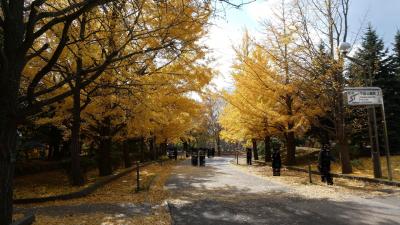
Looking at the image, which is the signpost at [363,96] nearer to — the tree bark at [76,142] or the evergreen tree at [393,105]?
the tree bark at [76,142]

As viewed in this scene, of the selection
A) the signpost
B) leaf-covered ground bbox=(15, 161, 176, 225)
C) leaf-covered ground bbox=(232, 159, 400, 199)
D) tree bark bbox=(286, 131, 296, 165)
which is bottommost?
leaf-covered ground bbox=(15, 161, 176, 225)

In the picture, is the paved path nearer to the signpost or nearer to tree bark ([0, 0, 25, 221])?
tree bark ([0, 0, 25, 221])

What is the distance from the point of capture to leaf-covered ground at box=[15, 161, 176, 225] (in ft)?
26.3

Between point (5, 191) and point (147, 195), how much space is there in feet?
17.3

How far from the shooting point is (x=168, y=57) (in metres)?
12.0

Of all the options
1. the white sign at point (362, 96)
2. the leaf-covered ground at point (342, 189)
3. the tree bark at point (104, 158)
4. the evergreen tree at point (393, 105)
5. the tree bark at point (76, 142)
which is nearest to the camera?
the leaf-covered ground at point (342, 189)

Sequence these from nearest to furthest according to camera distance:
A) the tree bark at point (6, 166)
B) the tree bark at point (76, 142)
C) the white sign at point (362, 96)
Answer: the tree bark at point (6, 166) < the tree bark at point (76, 142) < the white sign at point (362, 96)

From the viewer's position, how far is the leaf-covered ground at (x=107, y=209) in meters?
8.02

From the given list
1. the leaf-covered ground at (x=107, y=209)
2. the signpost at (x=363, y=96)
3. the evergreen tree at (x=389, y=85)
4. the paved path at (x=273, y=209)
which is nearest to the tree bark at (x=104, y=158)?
the leaf-covered ground at (x=107, y=209)

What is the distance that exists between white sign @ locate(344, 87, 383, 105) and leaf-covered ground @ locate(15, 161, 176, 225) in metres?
7.21

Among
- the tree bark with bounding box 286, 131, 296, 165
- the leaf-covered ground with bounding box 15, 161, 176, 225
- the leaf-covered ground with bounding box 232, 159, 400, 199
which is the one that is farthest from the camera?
the tree bark with bounding box 286, 131, 296, 165

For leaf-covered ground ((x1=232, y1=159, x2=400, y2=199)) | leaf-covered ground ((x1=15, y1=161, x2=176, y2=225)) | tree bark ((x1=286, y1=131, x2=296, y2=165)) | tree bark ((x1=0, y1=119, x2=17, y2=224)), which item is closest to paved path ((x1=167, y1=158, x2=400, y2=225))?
leaf-covered ground ((x1=15, y1=161, x2=176, y2=225))

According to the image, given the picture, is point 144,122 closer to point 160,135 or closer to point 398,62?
point 160,135

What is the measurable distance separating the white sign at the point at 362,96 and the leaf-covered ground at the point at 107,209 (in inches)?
284
